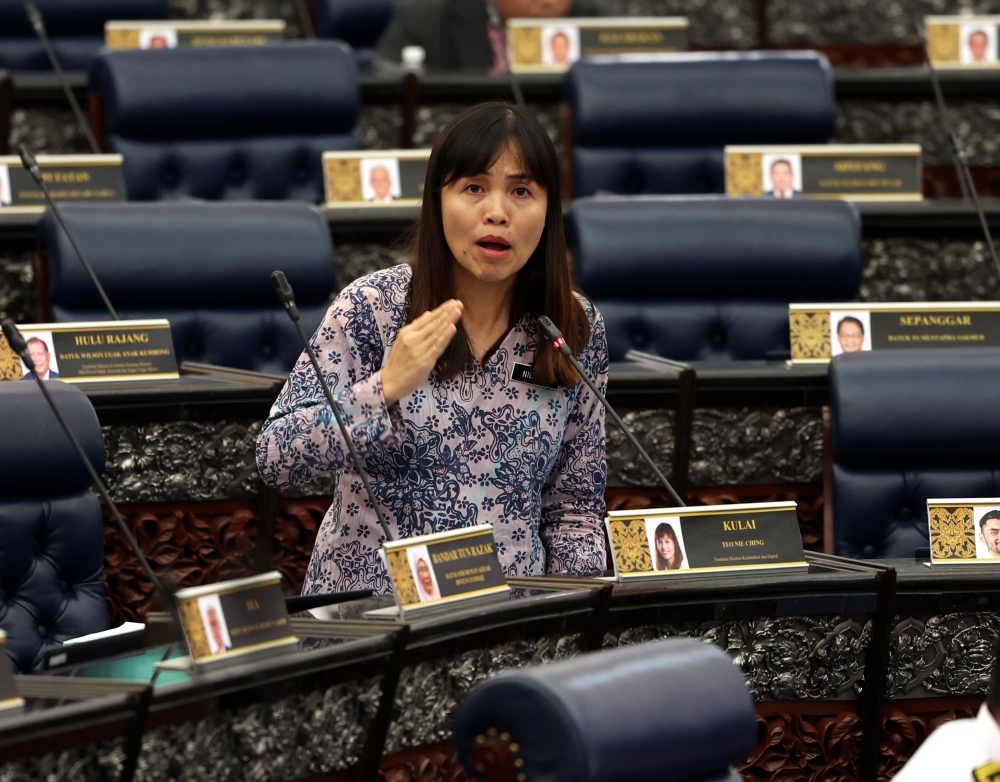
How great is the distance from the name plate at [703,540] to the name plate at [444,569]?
19 cm

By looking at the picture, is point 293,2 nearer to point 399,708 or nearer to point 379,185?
point 379,185

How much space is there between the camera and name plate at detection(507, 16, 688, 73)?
4.45 meters

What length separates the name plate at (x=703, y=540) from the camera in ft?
6.43

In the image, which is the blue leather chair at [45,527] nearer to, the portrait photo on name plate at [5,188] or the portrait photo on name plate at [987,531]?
the portrait photo on name plate at [987,531]

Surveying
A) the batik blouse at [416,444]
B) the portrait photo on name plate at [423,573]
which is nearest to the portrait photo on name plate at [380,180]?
the batik blouse at [416,444]

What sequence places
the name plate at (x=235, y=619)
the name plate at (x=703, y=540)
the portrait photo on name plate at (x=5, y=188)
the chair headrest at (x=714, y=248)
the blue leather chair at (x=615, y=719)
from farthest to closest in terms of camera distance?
1. the portrait photo on name plate at (x=5, y=188)
2. the chair headrest at (x=714, y=248)
3. the name plate at (x=703, y=540)
4. the name plate at (x=235, y=619)
5. the blue leather chair at (x=615, y=719)

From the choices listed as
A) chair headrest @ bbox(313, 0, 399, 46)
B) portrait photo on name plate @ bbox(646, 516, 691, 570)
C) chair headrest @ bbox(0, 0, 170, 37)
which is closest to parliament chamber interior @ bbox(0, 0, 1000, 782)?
portrait photo on name plate @ bbox(646, 516, 691, 570)

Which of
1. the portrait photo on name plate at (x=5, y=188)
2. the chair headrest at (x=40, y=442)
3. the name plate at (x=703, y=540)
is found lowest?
the name plate at (x=703, y=540)

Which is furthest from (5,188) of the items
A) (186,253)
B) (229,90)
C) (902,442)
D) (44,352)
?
(902,442)

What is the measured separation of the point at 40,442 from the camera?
204 cm

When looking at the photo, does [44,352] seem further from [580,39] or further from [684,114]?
[580,39]

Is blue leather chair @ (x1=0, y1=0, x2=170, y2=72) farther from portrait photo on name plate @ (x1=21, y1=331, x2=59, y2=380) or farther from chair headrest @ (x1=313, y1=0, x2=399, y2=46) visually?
portrait photo on name plate @ (x1=21, y1=331, x2=59, y2=380)

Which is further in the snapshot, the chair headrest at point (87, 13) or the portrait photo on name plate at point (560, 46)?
the chair headrest at point (87, 13)

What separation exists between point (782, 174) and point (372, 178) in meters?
0.96
